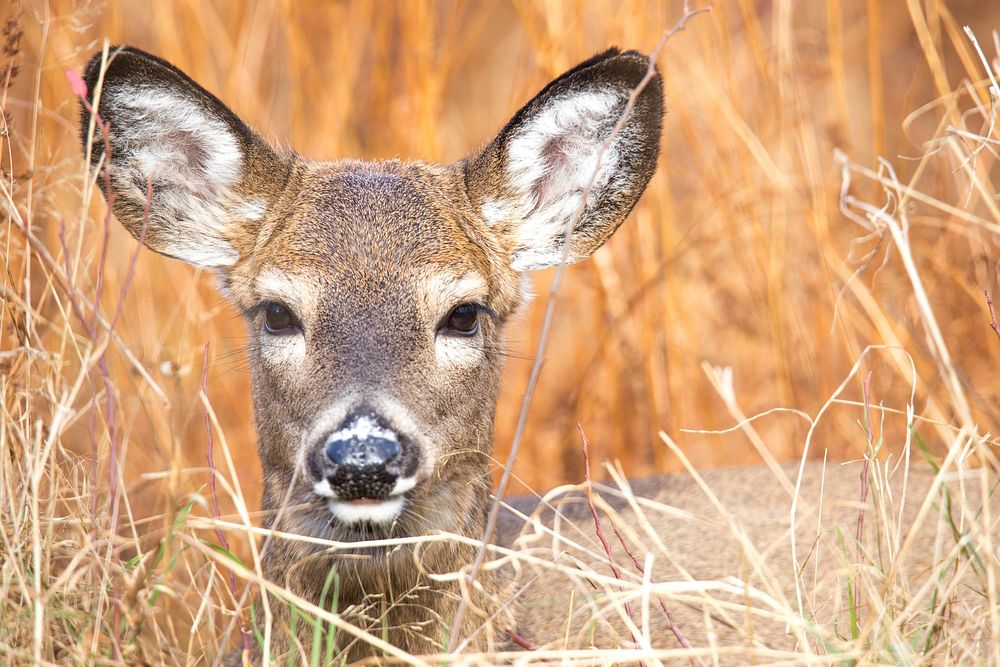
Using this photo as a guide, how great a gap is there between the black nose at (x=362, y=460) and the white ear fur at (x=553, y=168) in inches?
47.8

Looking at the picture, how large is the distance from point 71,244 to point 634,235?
2.82m

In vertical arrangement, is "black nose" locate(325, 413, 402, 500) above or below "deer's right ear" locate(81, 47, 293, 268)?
below

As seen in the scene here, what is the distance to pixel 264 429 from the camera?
3598 millimetres

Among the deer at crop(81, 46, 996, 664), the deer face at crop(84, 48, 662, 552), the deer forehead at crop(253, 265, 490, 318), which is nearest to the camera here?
the deer at crop(81, 46, 996, 664)

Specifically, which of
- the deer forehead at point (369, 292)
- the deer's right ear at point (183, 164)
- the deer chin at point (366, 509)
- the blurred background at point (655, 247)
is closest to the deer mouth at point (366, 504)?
the deer chin at point (366, 509)

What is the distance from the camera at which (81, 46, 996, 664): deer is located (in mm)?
3139

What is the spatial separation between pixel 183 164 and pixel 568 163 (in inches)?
50.6

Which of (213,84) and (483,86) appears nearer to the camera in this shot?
(213,84)

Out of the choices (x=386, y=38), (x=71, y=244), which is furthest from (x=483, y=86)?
(x=71, y=244)

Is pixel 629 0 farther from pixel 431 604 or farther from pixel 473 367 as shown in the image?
pixel 431 604

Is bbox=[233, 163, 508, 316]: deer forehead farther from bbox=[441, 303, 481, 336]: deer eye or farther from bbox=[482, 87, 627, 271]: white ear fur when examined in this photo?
bbox=[482, 87, 627, 271]: white ear fur

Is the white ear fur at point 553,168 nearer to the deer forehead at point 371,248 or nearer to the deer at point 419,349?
the deer at point 419,349

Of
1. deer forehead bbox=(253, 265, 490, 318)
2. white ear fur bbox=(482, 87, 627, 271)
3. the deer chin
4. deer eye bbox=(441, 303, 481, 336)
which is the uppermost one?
white ear fur bbox=(482, 87, 627, 271)

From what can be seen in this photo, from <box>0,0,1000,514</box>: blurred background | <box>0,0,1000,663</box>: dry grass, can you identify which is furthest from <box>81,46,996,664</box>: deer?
<box>0,0,1000,514</box>: blurred background
